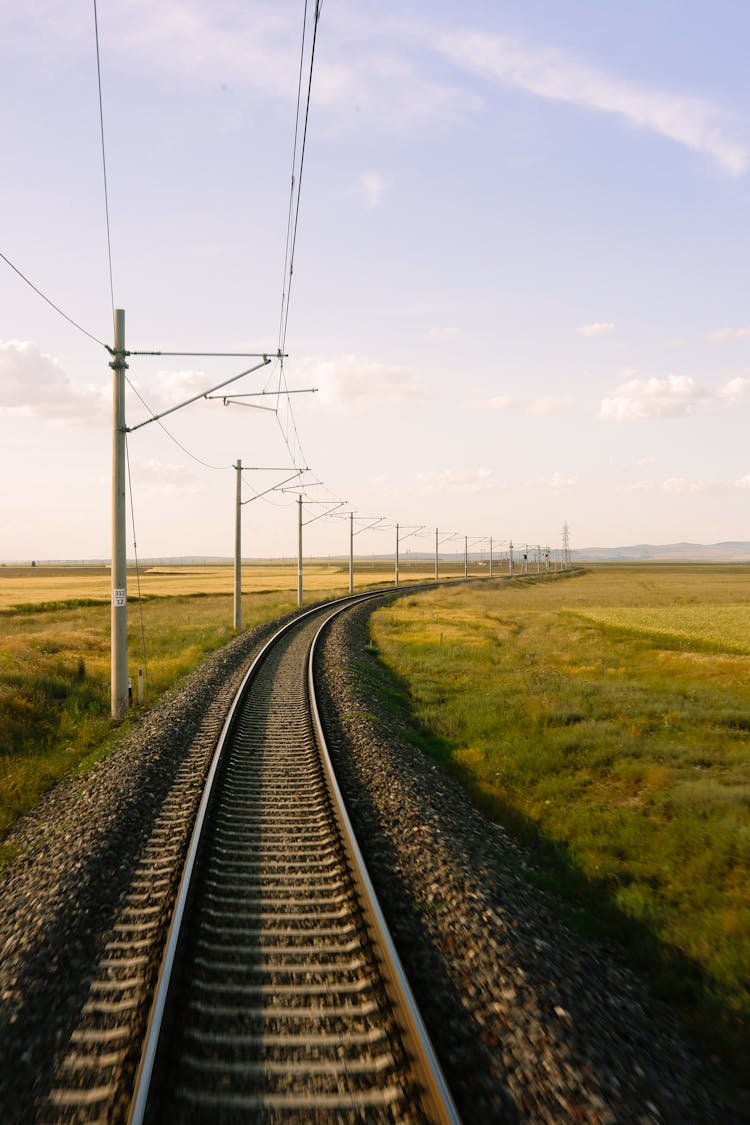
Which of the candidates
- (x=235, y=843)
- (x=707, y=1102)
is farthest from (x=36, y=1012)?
(x=707, y=1102)

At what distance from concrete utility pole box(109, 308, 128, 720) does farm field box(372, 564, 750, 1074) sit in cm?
666

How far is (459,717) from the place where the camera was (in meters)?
15.1

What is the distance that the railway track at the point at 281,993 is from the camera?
3885mm

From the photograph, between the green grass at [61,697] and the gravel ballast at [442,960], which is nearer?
the gravel ballast at [442,960]

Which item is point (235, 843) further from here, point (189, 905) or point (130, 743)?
point (130, 743)

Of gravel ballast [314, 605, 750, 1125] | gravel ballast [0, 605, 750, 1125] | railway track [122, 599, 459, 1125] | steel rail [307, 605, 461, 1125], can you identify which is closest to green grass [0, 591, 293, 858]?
gravel ballast [0, 605, 750, 1125]

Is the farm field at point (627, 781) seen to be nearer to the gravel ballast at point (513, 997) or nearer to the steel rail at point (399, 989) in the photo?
the gravel ballast at point (513, 997)

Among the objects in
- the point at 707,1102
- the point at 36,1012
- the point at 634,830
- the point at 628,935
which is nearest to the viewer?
the point at 707,1102

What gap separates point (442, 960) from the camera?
534cm

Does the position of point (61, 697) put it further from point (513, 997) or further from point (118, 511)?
point (513, 997)

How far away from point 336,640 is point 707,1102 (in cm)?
2237

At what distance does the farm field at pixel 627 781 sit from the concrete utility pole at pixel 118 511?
6.66 meters

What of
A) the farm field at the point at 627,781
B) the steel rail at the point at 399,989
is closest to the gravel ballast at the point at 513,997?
the steel rail at the point at 399,989

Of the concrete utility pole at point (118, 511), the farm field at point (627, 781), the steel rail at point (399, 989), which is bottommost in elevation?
the farm field at point (627, 781)
